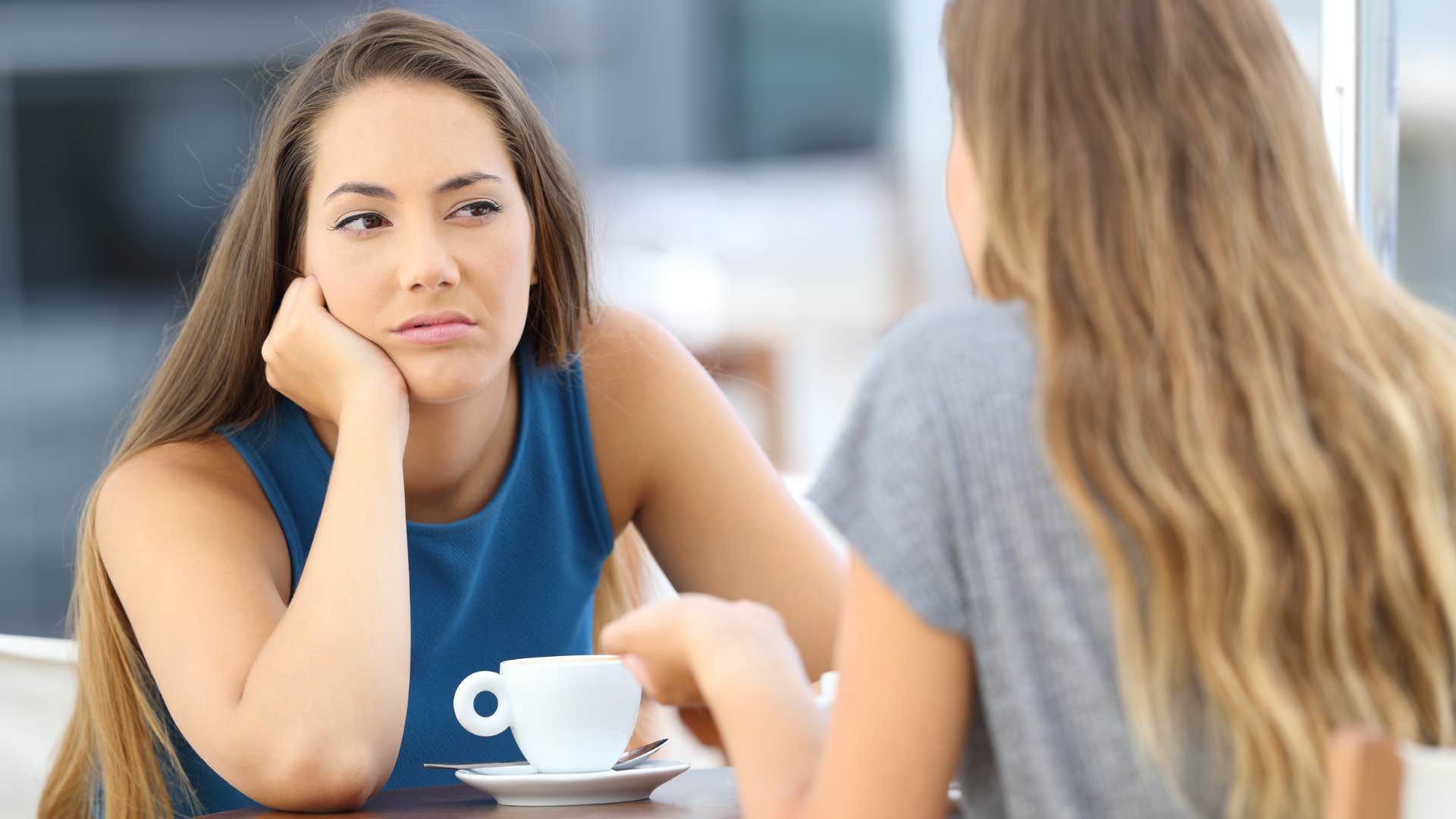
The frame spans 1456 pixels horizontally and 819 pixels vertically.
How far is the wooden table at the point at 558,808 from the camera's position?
995 millimetres

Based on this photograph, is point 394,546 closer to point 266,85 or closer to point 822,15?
point 266,85

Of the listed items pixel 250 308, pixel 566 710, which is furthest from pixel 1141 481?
pixel 250 308

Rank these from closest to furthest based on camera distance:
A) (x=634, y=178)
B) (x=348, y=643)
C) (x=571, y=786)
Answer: (x=571, y=786) → (x=348, y=643) → (x=634, y=178)

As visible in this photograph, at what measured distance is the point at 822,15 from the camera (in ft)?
24.2

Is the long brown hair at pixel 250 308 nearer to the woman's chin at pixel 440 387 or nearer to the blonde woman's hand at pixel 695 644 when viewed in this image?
the woman's chin at pixel 440 387

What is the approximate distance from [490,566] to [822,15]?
20.6 ft

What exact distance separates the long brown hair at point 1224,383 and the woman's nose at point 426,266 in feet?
1.99

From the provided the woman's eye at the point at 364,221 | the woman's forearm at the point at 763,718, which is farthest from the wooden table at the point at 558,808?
the woman's eye at the point at 364,221

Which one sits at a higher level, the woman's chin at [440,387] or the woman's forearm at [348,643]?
the woman's chin at [440,387]

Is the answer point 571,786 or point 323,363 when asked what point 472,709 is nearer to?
point 571,786

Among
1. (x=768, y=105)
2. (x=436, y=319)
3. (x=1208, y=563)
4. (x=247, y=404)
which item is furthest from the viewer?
(x=768, y=105)

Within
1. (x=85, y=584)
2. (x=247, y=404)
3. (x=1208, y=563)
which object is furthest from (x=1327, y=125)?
(x=85, y=584)

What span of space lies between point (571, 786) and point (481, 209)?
61cm

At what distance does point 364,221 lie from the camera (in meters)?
1.36
